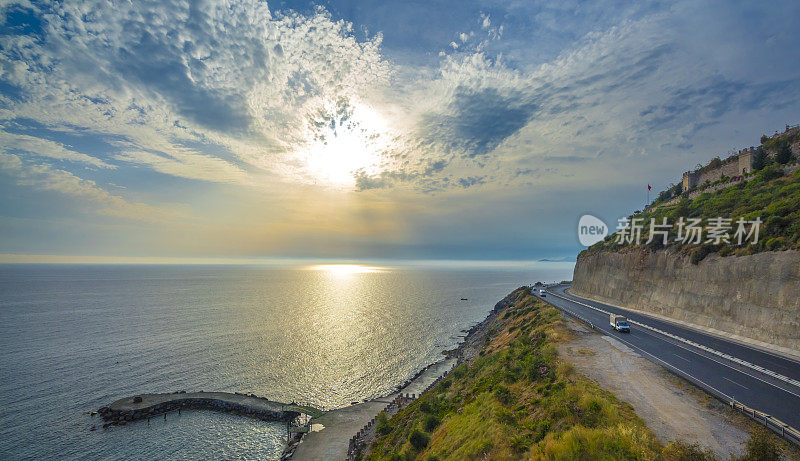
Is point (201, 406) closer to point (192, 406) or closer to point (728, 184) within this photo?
point (192, 406)

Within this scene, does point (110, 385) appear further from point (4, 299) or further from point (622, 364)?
point (4, 299)

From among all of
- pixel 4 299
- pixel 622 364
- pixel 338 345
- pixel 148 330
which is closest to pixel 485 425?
pixel 622 364

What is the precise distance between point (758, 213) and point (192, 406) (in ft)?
240

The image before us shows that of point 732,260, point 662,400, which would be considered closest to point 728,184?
point 732,260

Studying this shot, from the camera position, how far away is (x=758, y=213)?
3312 cm

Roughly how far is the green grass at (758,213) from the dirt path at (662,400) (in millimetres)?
18209

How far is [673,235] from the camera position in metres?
44.3

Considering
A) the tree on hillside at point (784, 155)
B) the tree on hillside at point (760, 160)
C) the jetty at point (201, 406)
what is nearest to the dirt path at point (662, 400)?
the jetty at point (201, 406)

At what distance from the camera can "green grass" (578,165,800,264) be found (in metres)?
28.5

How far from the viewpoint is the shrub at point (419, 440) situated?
23.0 m

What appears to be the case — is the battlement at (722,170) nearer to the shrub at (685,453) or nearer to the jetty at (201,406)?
the shrub at (685,453)

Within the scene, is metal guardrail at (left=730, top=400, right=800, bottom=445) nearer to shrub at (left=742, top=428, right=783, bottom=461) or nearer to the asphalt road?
the asphalt road

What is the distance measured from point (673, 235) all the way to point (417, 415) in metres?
44.5

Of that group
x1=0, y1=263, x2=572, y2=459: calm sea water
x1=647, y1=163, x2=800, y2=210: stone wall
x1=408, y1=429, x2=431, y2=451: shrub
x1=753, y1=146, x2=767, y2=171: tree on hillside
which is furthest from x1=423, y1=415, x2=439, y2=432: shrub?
x1=753, y1=146, x2=767, y2=171: tree on hillside
